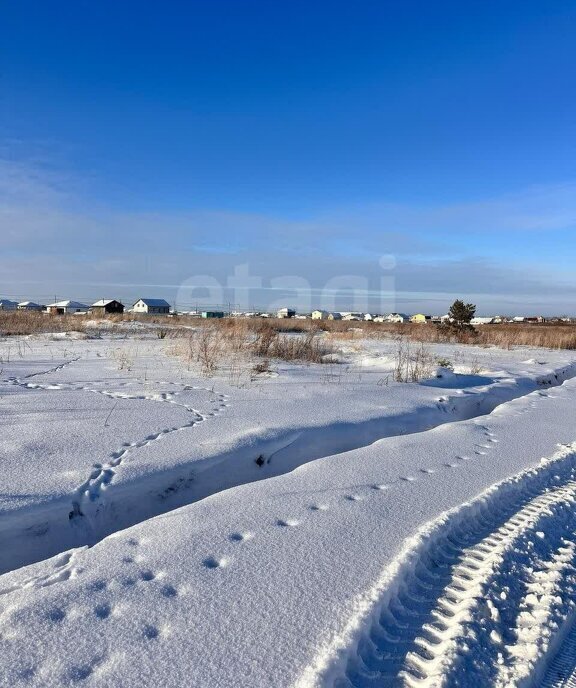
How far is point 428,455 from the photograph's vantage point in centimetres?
377

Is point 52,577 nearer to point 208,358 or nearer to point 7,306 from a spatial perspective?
point 208,358

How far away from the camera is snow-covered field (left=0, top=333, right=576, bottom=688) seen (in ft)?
5.06

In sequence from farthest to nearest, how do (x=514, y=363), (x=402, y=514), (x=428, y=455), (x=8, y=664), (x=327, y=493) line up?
(x=514, y=363) < (x=428, y=455) < (x=327, y=493) < (x=402, y=514) < (x=8, y=664)

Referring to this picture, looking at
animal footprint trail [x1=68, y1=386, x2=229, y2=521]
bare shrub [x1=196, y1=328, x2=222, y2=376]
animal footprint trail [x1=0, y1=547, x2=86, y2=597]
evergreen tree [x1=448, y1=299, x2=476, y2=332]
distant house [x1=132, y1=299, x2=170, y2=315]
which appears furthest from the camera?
distant house [x1=132, y1=299, x2=170, y2=315]

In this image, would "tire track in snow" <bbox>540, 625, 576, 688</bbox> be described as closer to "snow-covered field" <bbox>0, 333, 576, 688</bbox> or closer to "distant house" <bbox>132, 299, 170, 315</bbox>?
"snow-covered field" <bbox>0, 333, 576, 688</bbox>

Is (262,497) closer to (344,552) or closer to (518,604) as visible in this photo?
(344,552)

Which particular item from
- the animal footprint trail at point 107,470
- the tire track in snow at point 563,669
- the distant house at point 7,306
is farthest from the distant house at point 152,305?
the tire track in snow at point 563,669

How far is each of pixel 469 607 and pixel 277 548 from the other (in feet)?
2.74

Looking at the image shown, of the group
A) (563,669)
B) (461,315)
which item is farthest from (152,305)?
(563,669)

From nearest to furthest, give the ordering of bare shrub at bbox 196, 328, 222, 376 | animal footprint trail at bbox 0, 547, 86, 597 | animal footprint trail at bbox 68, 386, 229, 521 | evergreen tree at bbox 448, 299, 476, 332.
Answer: animal footprint trail at bbox 0, 547, 86, 597
animal footprint trail at bbox 68, 386, 229, 521
bare shrub at bbox 196, 328, 222, 376
evergreen tree at bbox 448, 299, 476, 332

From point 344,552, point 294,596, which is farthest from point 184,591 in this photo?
point 344,552

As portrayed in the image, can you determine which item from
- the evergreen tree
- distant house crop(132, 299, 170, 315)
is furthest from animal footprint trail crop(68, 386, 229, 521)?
distant house crop(132, 299, 170, 315)

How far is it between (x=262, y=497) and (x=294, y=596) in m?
0.97

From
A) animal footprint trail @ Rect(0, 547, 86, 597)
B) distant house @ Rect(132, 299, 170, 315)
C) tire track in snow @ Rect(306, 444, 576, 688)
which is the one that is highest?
distant house @ Rect(132, 299, 170, 315)
